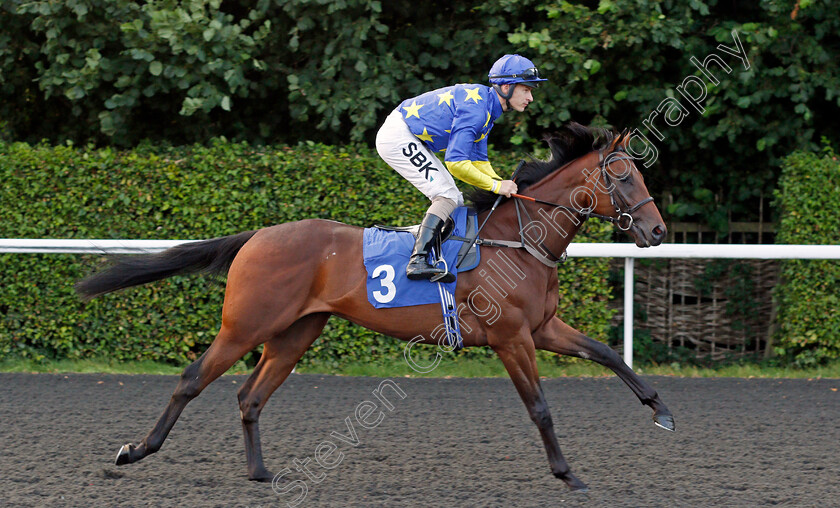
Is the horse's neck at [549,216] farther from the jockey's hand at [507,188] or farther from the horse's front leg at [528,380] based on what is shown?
the horse's front leg at [528,380]

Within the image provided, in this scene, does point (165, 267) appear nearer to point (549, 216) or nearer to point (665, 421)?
point (549, 216)

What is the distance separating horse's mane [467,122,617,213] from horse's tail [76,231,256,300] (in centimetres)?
125

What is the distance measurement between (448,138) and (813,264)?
392 centimetres

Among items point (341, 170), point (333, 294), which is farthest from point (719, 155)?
point (333, 294)

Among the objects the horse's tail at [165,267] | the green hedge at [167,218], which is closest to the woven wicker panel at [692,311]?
the green hedge at [167,218]

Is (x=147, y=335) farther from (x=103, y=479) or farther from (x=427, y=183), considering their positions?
(x=427, y=183)

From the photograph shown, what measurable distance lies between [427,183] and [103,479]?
215cm

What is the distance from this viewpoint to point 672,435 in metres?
4.77

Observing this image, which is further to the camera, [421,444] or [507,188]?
[421,444]

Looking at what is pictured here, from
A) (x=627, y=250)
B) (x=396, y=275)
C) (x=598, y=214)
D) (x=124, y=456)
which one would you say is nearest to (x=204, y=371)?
(x=124, y=456)

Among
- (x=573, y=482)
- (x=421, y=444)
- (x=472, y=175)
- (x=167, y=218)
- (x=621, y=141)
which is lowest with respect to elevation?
(x=421, y=444)

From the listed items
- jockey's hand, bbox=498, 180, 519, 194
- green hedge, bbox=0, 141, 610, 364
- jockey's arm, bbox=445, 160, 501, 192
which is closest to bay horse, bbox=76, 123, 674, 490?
jockey's hand, bbox=498, 180, 519, 194

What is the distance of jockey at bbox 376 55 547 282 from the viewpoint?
4.04m

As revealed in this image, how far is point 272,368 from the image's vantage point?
14.1 ft
